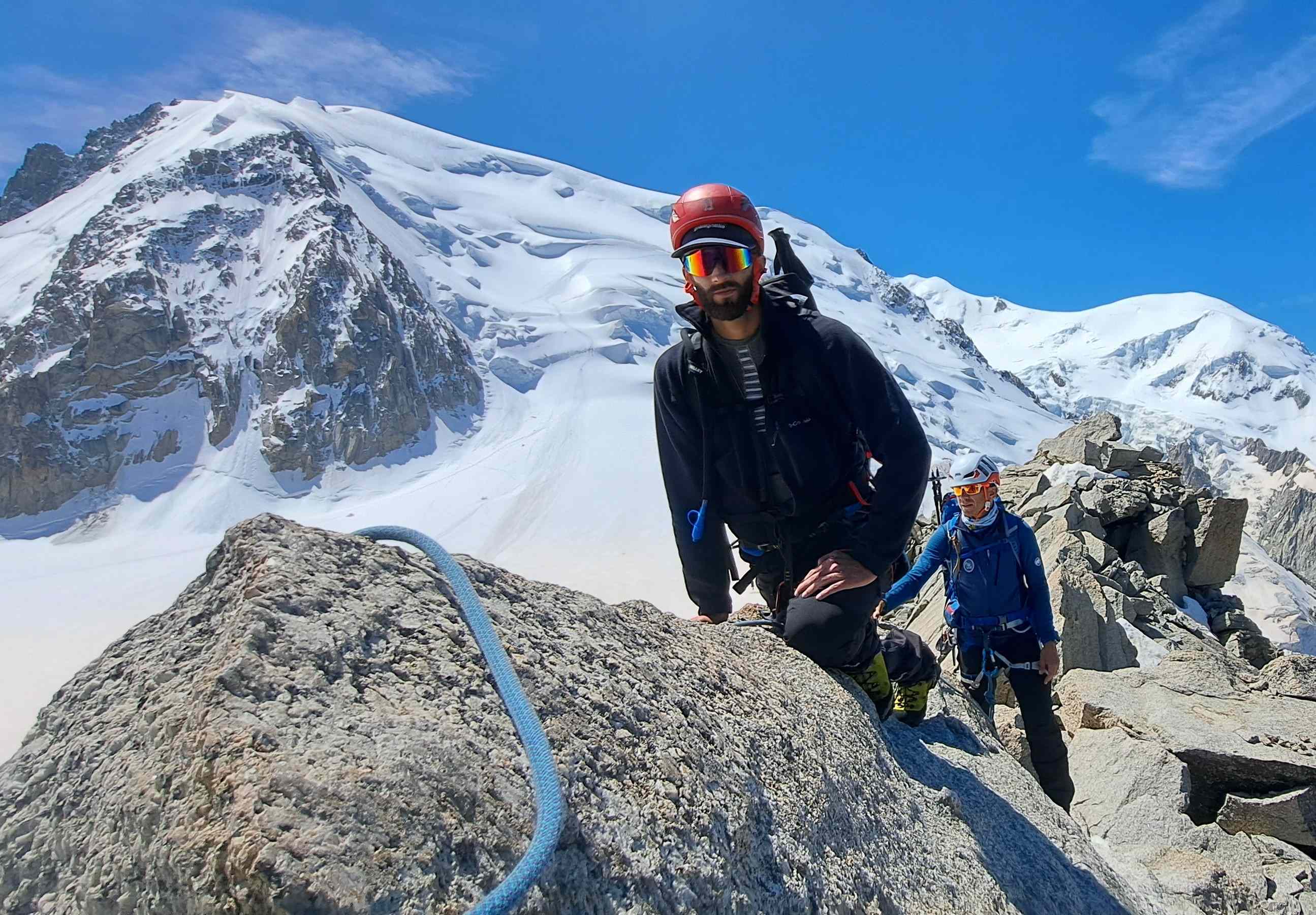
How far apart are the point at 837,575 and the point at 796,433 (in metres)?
0.59

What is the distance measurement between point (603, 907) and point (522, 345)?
8824 cm

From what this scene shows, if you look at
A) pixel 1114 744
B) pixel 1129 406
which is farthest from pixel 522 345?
pixel 1129 406

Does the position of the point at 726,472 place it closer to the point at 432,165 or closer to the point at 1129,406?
the point at 432,165

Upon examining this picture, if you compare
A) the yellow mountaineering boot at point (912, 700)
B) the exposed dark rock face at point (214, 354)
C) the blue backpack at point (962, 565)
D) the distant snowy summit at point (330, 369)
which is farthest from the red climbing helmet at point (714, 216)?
the exposed dark rock face at point (214, 354)

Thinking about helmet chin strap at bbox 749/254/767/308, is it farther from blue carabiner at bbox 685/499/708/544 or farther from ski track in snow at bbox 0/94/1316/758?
ski track in snow at bbox 0/94/1316/758

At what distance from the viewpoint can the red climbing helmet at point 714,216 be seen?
11.0ft

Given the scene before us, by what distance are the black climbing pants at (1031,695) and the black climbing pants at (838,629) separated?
1.58 meters

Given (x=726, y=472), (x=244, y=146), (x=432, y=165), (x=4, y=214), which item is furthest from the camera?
(x=432, y=165)

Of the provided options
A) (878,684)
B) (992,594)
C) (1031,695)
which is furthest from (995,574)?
(878,684)

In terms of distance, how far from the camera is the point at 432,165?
5694 inches

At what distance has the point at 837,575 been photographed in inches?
131

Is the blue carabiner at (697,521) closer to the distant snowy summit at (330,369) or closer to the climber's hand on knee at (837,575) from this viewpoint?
the climber's hand on knee at (837,575)

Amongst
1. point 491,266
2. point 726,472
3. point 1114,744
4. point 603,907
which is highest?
point 491,266

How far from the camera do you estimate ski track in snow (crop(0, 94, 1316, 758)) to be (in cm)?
5259
